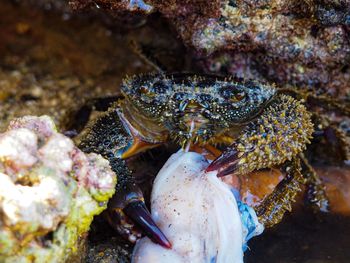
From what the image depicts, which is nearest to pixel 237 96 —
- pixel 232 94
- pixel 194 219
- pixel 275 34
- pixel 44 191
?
pixel 232 94

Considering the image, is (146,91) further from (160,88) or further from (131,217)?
(131,217)

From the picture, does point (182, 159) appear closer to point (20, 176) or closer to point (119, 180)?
point (119, 180)

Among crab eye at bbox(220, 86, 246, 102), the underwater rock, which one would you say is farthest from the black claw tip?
the underwater rock

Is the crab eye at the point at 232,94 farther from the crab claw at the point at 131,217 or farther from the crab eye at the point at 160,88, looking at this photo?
the crab claw at the point at 131,217

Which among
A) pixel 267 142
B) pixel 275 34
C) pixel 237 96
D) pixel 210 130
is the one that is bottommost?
pixel 210 130

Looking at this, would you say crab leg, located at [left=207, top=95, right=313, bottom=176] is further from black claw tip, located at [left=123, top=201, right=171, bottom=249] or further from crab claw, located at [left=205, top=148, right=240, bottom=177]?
black claw tip, located at [left=123, top=201, right=171, bottom=249]

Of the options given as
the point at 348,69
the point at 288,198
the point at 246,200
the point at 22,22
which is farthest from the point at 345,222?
the point at 22,22
